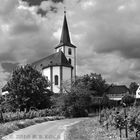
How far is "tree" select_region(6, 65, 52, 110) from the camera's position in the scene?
1294 inches

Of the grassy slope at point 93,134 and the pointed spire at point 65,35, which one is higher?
the pointed spire at point 65,35

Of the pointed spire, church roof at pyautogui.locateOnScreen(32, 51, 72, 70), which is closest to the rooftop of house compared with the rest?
church roof at pyautogui.locateOnScreen(32, 51, 72, 70)

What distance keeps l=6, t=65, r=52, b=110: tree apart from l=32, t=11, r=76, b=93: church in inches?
875

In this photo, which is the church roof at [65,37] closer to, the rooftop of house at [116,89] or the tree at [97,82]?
the tree at [97,82]

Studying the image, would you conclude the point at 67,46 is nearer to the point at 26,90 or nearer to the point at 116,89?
the point at 116,89

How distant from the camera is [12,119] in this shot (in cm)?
2253

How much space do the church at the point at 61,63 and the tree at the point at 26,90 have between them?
22.2m

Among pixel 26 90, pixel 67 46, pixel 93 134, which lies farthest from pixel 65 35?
pixel 93 134

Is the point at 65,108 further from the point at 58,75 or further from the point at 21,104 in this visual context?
the point at 58,75

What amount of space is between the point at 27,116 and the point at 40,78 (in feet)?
32.3

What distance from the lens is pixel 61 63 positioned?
6200 cm

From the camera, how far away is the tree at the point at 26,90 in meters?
32.9

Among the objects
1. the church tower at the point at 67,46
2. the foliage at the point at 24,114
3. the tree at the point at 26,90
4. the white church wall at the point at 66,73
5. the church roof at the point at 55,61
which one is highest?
the church tower at the point at 67,46

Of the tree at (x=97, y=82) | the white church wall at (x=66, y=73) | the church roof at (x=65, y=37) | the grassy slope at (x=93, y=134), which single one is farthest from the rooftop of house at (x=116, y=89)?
the grassy slope at (x=93, y=134)
